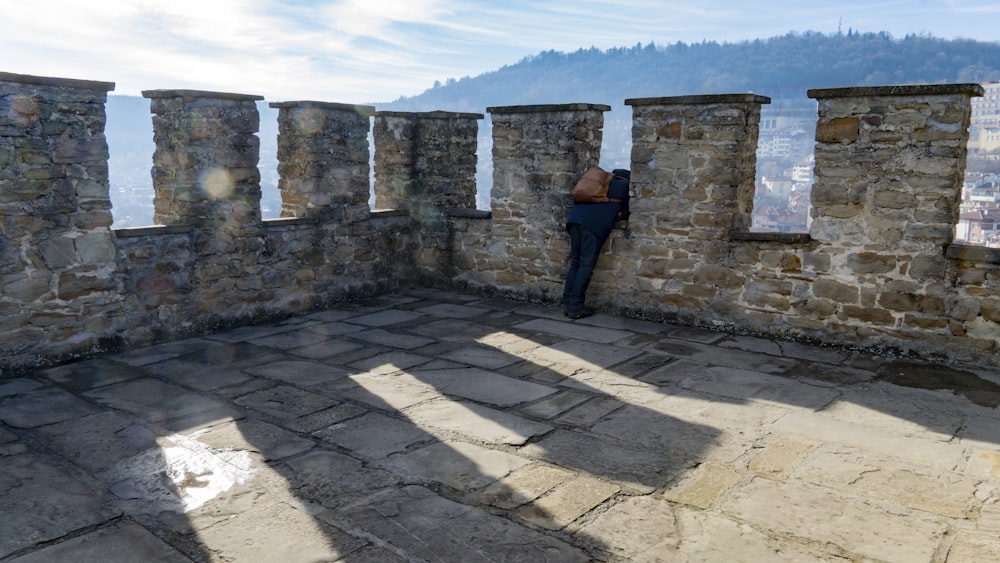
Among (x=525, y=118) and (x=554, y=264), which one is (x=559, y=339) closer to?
(x=554, y=264)

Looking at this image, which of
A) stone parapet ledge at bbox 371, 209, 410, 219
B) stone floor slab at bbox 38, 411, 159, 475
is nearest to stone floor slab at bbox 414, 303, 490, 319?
stone parapet ledge at bbox 371, 209, 410, 219

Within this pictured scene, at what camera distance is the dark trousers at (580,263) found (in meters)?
6.69

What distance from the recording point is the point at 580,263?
22.2 feet

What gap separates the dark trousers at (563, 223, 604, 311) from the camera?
6691mm

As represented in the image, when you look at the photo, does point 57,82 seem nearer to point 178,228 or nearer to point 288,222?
point 178,228

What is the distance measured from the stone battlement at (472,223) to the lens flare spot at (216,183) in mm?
17

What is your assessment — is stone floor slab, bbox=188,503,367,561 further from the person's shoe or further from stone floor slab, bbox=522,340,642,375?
the person's shoe

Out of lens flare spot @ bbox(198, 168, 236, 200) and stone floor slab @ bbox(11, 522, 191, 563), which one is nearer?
stone floor slab @ bbox(11, 522, 191, 563)

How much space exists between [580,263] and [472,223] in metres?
1.56

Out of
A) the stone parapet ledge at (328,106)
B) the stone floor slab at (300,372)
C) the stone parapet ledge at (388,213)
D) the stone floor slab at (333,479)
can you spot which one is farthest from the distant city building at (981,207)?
the stone floor slab at (333,479)

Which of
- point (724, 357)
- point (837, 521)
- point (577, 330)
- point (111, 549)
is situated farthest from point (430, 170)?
point (837, 521)

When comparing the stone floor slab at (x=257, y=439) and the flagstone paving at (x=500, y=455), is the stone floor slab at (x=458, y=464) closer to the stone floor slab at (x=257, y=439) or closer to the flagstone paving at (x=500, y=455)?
the flagstone paving at (x=500, y=455)

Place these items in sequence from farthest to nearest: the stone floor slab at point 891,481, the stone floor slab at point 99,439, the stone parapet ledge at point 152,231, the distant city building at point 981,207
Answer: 1. the distant city building at point 981,207
2. the stone parapet ledge at point 152,231
3. the stone floor slab at point 99,439
4. the stone floor slab at point 891,481

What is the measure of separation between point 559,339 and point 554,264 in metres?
1.44
